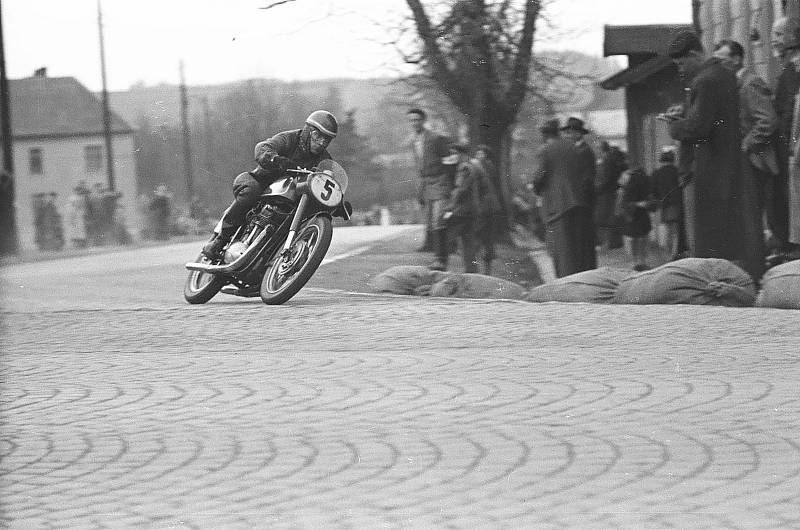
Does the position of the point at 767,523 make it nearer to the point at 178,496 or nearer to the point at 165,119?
the point at 178,496

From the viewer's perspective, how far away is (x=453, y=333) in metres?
9.47

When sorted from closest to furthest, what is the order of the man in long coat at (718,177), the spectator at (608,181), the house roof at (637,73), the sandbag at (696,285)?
the sandbag at (696,285)
the man in long coat at (718,177)
the spectator at (608,181)
the house roof at (637,73)

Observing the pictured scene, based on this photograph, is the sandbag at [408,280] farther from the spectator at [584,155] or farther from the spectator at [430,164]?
the spectator at [430,164]

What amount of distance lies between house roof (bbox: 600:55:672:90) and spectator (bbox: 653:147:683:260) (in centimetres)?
338

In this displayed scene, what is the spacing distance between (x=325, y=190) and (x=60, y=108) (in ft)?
155

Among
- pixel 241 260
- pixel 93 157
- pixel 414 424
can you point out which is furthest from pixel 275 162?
pixel 93 157

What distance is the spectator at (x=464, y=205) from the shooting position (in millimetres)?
15586

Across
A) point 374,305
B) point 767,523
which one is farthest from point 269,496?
point 374,305

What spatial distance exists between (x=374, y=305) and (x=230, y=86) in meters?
7.77

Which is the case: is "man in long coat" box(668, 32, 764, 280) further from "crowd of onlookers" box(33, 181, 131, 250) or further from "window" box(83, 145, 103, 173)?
"window" box(83, 145, 103, 173)

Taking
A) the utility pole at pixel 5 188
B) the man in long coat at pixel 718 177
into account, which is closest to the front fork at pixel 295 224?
the utility pole at pixel 5 188

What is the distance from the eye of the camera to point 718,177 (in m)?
11.7

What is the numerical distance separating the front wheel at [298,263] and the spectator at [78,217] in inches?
858

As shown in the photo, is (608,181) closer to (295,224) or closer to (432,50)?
(432,50)
